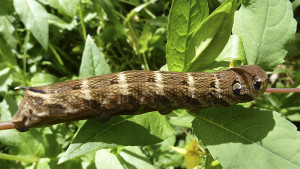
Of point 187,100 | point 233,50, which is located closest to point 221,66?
point 233,50

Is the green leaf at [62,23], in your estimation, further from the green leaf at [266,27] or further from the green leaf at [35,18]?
the green leaf at [266,27]

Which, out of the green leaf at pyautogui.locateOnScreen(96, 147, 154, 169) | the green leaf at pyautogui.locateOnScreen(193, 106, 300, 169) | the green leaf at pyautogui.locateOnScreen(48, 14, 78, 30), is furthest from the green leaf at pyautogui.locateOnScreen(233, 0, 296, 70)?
the green leaf at pyautogui.locateOnScreen(48, 14, 78, 30)

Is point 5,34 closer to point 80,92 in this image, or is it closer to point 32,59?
point 32,59

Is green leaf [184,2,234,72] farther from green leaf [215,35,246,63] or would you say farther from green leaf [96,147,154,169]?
green leaf [96,147,154,169]

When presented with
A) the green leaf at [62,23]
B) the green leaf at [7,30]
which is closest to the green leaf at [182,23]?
the green leaf at [62,23]

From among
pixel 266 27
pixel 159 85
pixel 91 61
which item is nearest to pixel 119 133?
pixel 159 85

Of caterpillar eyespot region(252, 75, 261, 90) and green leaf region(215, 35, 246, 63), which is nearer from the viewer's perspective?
caterpillar eyespot region(252, 75, 261, 90)
